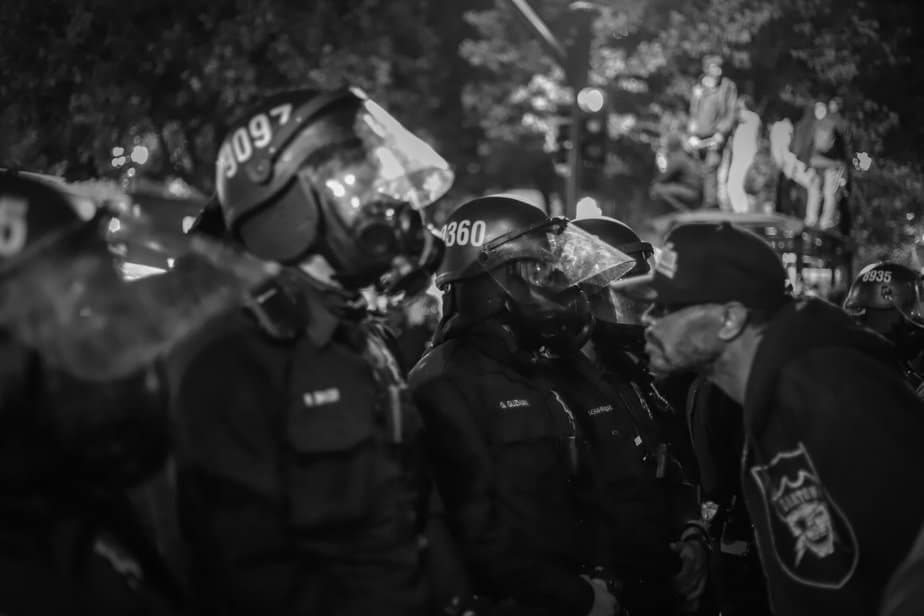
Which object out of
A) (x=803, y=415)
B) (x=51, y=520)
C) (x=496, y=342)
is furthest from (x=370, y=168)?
(x=803, y=415)

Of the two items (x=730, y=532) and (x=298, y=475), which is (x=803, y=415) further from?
(x=730, y=532)

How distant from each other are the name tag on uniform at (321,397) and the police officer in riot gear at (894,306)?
5571 mm

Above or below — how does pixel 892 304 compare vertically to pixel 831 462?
below

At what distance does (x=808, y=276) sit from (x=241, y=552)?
15.0 m

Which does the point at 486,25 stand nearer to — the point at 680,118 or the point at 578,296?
the point at 680,118

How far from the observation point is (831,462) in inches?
115

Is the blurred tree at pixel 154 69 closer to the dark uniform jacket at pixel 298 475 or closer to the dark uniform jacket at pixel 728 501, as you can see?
the dark uniform jacket at pixel 728 501

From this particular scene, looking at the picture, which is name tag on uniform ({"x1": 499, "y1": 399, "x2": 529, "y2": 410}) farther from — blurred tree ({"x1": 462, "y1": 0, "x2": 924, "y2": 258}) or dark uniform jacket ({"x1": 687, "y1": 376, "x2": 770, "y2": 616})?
blurred tree ({"x1": 462, "y1": 0, "x2": 924, "y2": 258})

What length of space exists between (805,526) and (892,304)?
204 inches

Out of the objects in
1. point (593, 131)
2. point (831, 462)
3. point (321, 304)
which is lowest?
point (593, 131)

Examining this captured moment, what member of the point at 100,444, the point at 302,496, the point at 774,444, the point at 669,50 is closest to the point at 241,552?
the point at 302,496

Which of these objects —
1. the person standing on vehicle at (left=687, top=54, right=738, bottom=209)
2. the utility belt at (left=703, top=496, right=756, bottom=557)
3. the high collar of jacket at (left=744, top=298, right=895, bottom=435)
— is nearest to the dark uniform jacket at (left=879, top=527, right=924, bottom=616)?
the high collar of jacket at (left=744, top=298, right=895, bottom=435)

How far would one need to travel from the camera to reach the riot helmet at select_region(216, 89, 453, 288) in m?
3.02

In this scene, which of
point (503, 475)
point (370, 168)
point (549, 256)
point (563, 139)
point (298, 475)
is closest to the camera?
point (298, 475)
